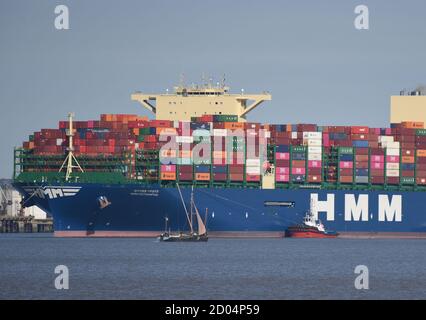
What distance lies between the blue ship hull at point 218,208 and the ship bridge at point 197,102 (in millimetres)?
11200

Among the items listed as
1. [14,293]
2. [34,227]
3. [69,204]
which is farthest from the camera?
[34,227]

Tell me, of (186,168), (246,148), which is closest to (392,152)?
(246,148)

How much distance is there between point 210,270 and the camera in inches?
2586

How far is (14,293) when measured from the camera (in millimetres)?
52938

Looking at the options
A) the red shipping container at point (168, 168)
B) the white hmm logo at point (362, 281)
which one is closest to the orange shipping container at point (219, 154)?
the red shipping container at point (168, 168)

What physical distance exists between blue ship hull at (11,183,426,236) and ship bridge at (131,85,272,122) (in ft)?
36.7

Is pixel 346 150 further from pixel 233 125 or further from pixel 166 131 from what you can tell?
pixel 166 131

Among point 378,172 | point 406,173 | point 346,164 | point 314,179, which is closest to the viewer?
point 314,179

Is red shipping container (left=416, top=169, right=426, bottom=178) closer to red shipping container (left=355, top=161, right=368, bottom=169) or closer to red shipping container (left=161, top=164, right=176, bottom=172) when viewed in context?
red shipping container (left=355, top=161, right=368, bottom=169)

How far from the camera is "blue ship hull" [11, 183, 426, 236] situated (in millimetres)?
95625

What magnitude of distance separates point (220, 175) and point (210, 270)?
32.2m
